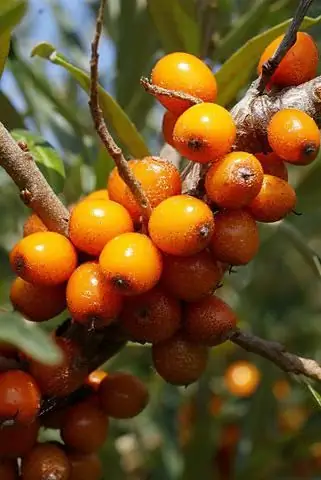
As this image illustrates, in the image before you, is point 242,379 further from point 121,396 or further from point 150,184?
point 150,184

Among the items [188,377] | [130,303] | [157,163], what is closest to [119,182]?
[157,163]

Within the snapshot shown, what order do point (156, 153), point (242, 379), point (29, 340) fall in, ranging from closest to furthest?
point (29, 340) < point (156, 153) < point (242, 379)

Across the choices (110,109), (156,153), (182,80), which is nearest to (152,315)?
(182,80)

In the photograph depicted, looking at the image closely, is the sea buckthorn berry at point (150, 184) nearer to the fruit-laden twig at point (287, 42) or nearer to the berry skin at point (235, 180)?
the berry skin at point (235, 180)

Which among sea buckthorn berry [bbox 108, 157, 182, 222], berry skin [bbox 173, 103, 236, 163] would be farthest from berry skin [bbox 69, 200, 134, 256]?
berry skin [bbox 173, 103, 236, 163]

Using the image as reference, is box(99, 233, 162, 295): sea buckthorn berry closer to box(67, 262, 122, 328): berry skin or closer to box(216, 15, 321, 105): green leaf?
box(67, 262, 122, 328): berry skin

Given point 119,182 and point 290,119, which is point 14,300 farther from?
point 290,119
